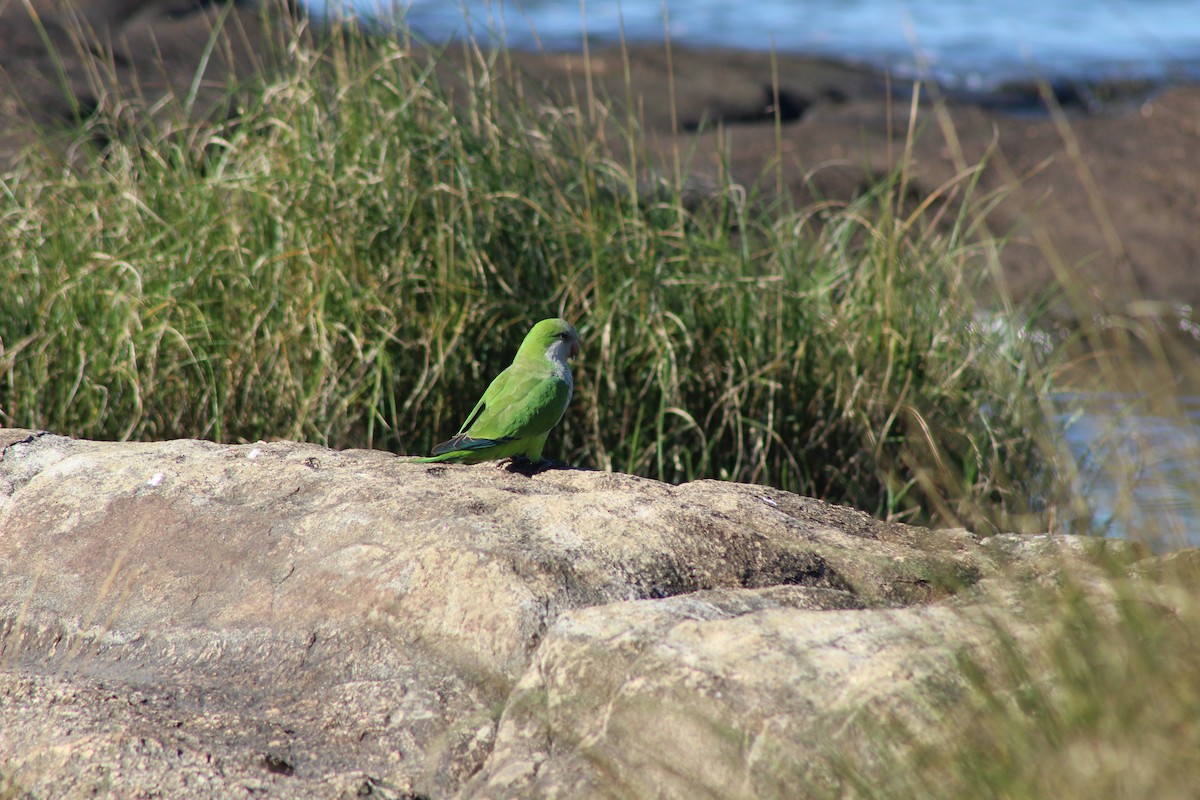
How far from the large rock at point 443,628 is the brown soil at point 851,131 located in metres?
5.36

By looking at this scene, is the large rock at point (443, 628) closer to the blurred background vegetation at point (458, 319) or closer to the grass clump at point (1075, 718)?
the grass clump at point (1075, 718)

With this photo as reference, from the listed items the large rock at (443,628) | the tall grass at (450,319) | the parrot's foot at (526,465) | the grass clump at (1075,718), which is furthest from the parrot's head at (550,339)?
the grass clump at (1075,718)

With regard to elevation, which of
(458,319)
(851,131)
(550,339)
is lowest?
(851,131)

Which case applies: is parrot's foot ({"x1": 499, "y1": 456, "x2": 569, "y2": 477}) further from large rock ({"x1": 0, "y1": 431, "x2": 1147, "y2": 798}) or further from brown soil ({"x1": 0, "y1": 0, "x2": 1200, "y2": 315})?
brown soil ({"x1": 0, "y1": 0, "x2": 1200, "y2": 315})

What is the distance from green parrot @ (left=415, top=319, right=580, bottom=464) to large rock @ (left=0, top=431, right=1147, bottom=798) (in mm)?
133

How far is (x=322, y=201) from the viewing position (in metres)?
4.21

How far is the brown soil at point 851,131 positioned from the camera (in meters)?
8.45

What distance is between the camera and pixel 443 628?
2.15 metres

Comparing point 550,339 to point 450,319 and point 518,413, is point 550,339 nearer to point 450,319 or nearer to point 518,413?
point 518,413

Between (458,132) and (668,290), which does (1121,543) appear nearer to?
(668,290)

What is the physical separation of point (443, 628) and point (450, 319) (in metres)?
2.17

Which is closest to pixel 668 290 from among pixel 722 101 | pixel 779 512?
pixel 779 512

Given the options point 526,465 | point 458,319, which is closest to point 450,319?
point 458,319

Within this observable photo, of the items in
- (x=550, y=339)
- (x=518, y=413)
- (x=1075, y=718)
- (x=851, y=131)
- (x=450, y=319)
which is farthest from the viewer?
(x=851, y=131)
